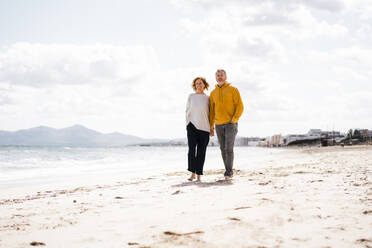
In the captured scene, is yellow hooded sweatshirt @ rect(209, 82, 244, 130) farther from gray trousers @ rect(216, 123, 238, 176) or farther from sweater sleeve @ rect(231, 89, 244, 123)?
gray trousers @ rect(216, 123, 238, 176)

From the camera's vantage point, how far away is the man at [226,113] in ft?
19.1

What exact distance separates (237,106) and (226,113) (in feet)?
0.77

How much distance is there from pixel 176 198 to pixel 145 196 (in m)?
0.48

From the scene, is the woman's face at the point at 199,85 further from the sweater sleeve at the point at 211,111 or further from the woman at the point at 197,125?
the sweater sleeve at the point at 211,111

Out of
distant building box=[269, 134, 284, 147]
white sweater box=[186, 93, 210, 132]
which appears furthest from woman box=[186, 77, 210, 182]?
distant building box=[269, 134, 284, 147]

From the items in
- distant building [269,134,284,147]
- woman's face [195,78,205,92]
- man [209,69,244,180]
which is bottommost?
distant building [269,134,284,147]

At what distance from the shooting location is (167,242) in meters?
2.19

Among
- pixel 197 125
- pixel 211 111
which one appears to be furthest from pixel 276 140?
pixel 197 125

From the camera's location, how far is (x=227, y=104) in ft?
19.1

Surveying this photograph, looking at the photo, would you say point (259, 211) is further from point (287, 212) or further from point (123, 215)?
point (123, 215)

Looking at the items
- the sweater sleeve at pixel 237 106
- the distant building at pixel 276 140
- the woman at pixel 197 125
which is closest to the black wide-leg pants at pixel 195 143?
the woman at pixel 197 125

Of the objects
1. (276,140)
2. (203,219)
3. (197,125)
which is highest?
(197,125)

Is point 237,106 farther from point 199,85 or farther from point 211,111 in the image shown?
point 199,85

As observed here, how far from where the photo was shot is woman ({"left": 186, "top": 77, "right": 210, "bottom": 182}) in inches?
233
